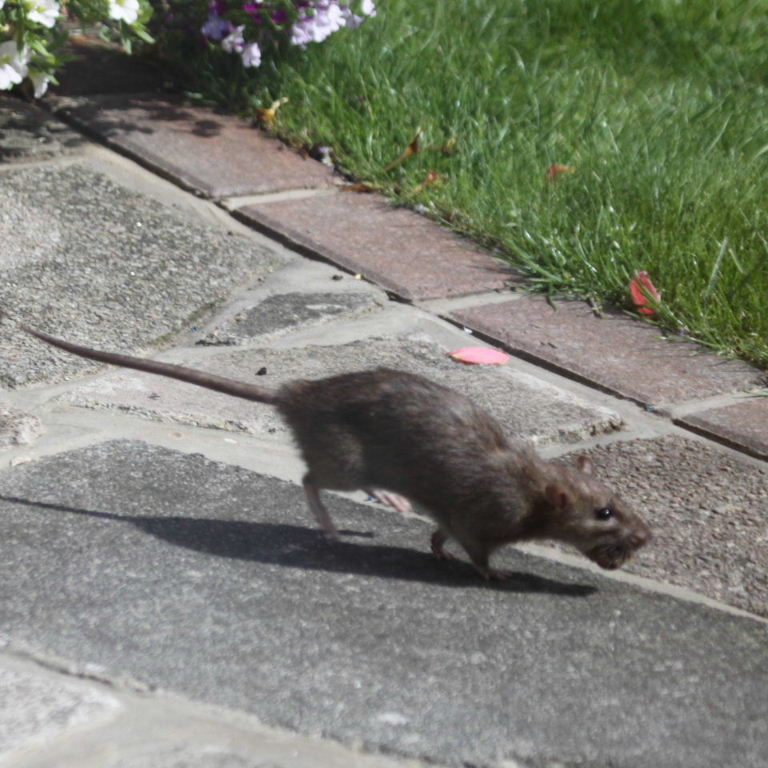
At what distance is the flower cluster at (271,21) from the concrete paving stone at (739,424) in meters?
2.54

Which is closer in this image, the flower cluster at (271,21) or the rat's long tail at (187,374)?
the rat's long tail at (187,374)

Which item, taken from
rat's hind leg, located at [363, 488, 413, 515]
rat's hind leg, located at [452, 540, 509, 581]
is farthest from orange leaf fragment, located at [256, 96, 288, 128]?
rat's hind leg, located at [452, 540, 509, 581]

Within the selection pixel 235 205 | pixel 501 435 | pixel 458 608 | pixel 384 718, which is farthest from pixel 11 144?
pixel 384 718

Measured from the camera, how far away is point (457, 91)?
574 centimetres

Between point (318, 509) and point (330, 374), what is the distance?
815 mm

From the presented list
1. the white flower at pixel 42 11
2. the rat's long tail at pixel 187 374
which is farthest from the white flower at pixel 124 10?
the rat's long tail at pixel 187 374

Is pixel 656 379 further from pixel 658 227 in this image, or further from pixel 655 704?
pixel 655 704

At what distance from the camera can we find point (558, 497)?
2.92 m

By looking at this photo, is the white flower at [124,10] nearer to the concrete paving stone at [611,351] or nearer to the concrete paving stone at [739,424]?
the concrete paving stone at [611,351]

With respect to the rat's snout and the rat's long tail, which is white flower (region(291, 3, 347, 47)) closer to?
the rat's long tail

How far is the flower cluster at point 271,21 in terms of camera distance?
5.47m

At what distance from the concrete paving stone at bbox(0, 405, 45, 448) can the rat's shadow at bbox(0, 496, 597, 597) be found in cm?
30

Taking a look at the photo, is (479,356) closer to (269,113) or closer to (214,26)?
(269,113)

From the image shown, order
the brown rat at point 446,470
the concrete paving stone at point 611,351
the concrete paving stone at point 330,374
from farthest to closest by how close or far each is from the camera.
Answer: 1. the concrete paving stone at point 611,351
2. the concrete paving stone at point 330,374
3. the brown rat at point 446,470
